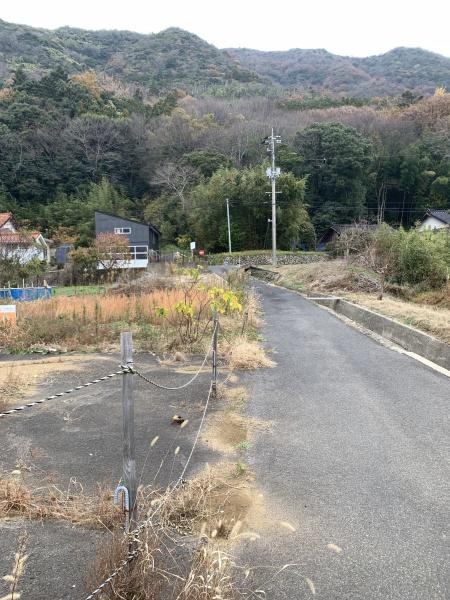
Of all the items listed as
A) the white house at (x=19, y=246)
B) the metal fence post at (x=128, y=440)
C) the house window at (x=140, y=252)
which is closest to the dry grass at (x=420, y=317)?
the metal fence post at (x=128, y=440)

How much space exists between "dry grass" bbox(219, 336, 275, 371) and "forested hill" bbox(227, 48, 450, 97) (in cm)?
8135

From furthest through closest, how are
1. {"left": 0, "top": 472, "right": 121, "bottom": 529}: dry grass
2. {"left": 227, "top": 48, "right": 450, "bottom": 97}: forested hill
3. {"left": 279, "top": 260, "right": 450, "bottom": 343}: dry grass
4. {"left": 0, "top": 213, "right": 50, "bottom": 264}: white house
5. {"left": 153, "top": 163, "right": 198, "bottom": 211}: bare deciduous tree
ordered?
{"left": 227, "top": 48, "right": 450, "bottom": 97}: forested hill < {"left": 153, "top": 163, "right": 198, "bottom": 211}: bare deciduous tree < {"left": 0, "top": 213, "right": 50, "bottom": 264}: white house < {"left": 279, "top": 260, "right": 450, "bottom": 343}: dry grass < {"left": 0, "top": 472, "right": 121, "bottom": 529}: dry grass

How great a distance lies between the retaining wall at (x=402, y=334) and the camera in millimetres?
7426

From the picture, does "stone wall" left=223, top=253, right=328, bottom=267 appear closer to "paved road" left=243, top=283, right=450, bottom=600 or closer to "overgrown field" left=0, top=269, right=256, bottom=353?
"overgrown field" left=0, top=269, right=256, bottom=353

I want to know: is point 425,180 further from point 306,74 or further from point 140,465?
point 306,74

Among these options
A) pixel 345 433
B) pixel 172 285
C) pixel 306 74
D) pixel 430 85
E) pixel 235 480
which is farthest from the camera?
pixel 306 74

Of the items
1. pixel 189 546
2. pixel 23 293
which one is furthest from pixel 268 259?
pixel 189 546

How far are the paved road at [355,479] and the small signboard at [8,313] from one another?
17.9 ft

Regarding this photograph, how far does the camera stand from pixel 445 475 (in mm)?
3564

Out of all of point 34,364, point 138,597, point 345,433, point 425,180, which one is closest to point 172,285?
point 34,364

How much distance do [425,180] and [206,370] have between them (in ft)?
153

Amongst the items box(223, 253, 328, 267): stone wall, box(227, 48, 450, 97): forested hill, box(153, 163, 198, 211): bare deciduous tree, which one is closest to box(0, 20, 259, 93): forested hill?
box(227, 48, 450, 97): forested hill

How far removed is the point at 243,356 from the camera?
23.4 ft

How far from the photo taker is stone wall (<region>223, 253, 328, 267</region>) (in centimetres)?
3509
